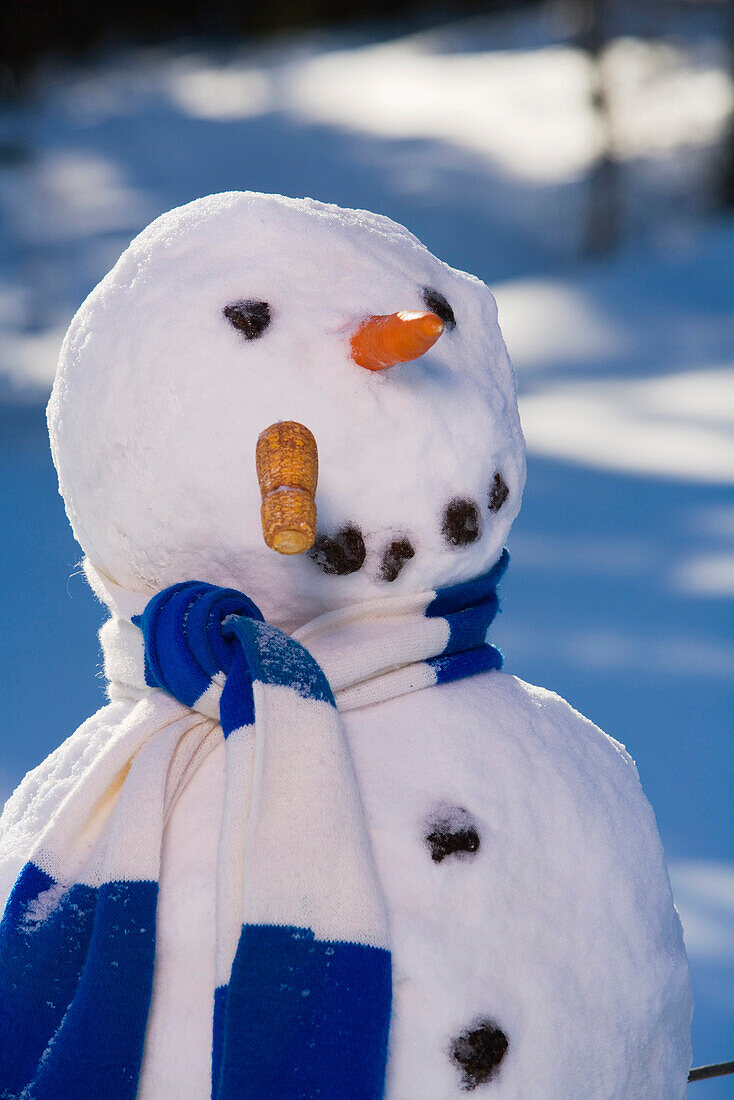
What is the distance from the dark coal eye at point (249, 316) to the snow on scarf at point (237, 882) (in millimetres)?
137

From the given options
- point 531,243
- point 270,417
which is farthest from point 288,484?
point 531,243

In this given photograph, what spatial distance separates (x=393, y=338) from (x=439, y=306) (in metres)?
0.10

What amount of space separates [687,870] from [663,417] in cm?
190

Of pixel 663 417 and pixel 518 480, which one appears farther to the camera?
pixel 663 417

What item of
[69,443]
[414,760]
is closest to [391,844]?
[414,760]

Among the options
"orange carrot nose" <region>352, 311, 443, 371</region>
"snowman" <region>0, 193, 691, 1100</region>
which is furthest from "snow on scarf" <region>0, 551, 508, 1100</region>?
"orange carrot nose" <region>352, 311, 443, 371</region>

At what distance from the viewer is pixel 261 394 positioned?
712 mm

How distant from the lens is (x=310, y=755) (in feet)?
2.20

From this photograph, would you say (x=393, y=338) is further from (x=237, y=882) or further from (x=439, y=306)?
(x=237, y=882)

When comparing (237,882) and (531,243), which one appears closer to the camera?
(237,882)

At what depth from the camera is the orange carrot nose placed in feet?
2.19

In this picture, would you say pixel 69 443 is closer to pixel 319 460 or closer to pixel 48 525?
pixel 319 460

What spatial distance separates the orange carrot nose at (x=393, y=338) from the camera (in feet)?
2.19

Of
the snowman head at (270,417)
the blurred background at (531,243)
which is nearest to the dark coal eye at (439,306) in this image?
the snowman head at (270,417)
